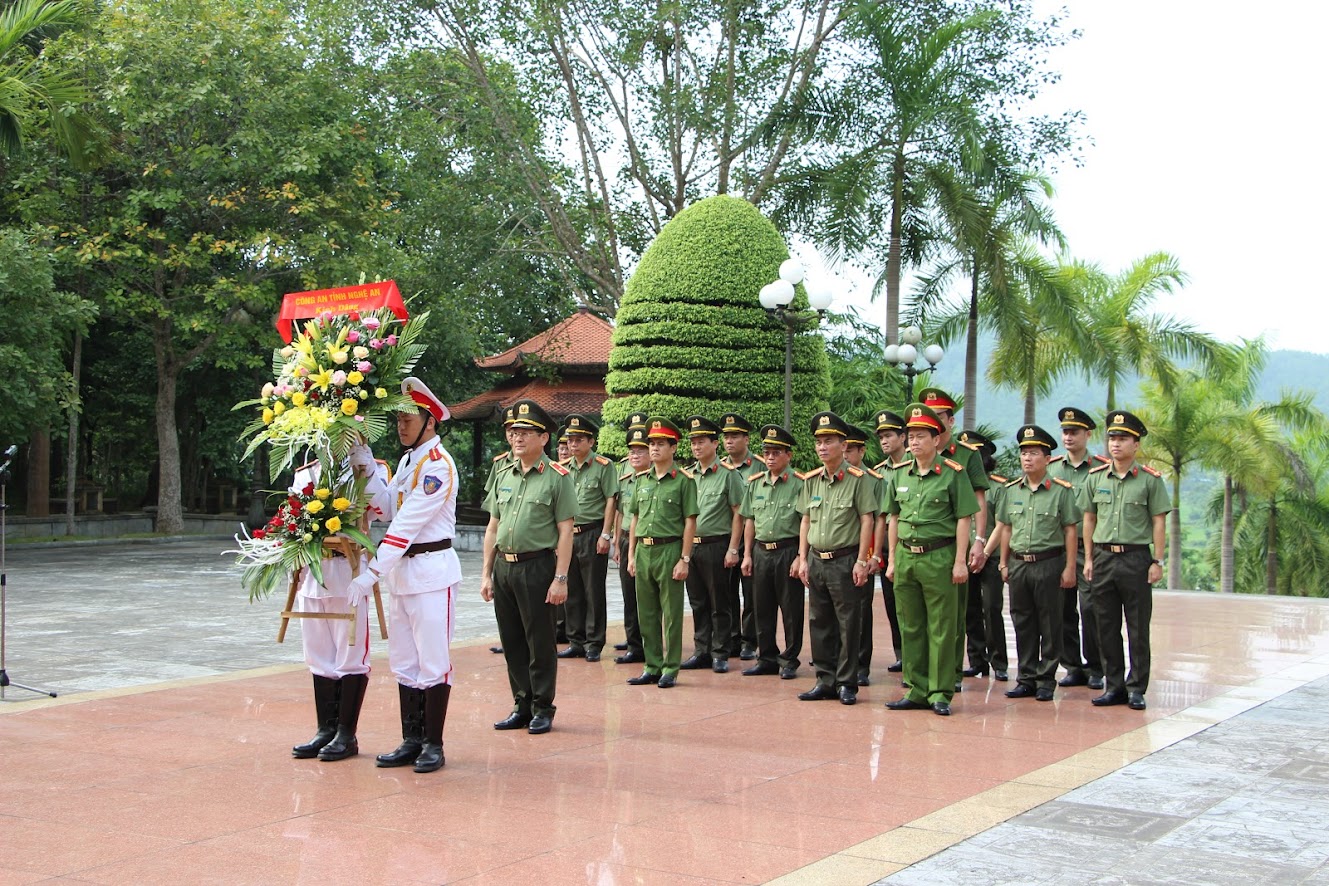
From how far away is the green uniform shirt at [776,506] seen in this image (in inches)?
372

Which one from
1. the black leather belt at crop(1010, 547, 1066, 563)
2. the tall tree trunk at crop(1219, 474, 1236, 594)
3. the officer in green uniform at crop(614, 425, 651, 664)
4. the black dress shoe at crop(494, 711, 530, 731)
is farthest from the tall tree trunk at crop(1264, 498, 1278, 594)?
the black dress shoe at crop(494, 711, 530, 731)

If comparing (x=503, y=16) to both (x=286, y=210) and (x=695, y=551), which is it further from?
(x=695, y=551)

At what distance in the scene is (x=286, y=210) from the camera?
23438mm

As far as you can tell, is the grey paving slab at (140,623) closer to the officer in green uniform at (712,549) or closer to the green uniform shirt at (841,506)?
the officer in green uniform at (712,549)

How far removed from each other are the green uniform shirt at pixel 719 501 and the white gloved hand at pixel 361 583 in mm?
3819

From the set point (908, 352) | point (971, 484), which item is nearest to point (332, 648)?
point (971, 484)

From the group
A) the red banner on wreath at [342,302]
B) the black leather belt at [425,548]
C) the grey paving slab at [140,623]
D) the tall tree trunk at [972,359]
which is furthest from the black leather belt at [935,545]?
the tall tree trunk at [972,359]

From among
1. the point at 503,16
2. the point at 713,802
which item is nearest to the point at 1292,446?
the point at 503,16

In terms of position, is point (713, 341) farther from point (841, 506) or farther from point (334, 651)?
point (334, 651)

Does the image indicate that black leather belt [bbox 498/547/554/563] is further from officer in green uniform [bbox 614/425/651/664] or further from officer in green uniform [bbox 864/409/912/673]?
officer in green uniform [bbox 864/409/912/673]

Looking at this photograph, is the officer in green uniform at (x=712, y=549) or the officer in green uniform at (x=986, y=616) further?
the officer in green uniform at (x=712, y=549)

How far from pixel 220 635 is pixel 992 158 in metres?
14.5

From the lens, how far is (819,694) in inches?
339

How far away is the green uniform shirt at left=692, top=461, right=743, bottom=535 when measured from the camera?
32.3 ft
